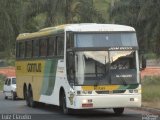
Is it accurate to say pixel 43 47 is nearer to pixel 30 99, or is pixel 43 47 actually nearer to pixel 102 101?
pixel 30 99

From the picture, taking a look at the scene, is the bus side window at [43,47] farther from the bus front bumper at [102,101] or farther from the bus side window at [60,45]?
the bus front bumper at [102,101]

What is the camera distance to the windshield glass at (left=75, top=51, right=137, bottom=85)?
20625mm

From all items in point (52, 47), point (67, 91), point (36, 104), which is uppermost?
point (52, 47)

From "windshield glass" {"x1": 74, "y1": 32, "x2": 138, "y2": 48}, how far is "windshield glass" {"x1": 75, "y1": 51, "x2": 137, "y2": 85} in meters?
0.37

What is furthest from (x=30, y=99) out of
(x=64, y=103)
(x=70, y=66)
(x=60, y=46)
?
(x=70, y=66)

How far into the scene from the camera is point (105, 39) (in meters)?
21.4

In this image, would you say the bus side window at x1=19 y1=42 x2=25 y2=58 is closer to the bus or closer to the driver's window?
the bus

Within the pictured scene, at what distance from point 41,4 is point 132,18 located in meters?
7.78

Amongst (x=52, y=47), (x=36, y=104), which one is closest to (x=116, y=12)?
(x=36, y=104)

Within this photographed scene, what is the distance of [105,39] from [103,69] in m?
1.29

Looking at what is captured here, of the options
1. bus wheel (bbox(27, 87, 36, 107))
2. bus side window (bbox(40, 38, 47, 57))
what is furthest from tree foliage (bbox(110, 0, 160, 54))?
bus side window (bbox(40, 38, 47, 57))

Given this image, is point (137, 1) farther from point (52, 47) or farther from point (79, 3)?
point (52, 47)

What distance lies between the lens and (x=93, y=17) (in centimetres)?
4469

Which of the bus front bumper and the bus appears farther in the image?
the bus
